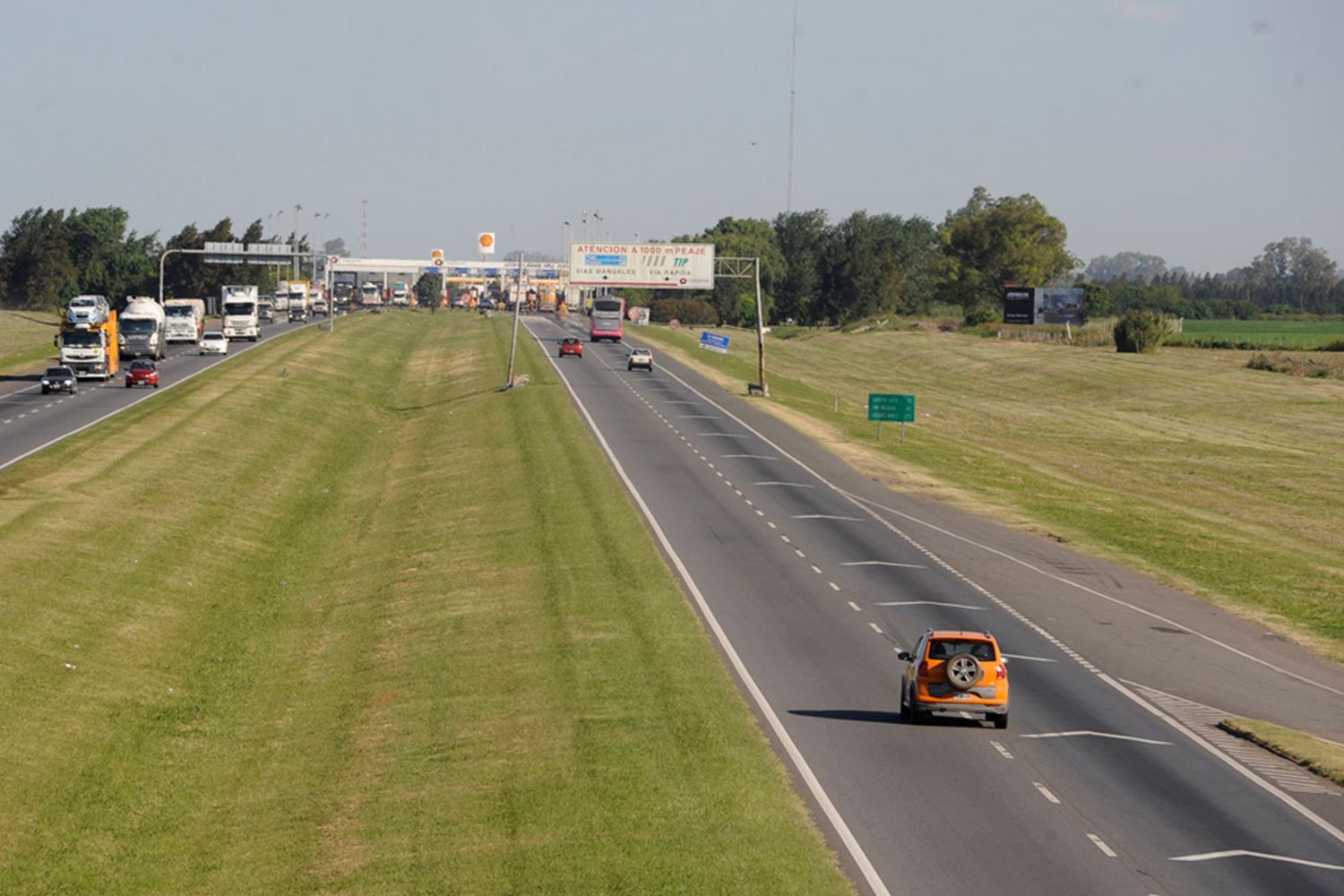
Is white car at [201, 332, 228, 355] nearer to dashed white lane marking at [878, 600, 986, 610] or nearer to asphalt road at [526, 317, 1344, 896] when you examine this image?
asphalt road at [526, 317, 1344, 896]

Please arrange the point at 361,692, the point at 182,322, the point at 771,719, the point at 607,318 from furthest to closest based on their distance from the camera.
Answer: the point at 607,318, the point at 182,322, the point at 361,692, the point at 771,719

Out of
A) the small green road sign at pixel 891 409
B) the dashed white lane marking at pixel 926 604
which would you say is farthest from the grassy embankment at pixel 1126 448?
the dashed white lane marking at pixel 926 604

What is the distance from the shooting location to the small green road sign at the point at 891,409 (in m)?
80.2

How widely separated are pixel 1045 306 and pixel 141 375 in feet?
365

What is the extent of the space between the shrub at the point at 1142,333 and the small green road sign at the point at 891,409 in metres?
77.3

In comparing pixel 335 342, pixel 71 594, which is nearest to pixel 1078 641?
pixel 71 594

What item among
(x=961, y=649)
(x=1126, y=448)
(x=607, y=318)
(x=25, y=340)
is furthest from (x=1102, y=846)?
(x=25, y=340)

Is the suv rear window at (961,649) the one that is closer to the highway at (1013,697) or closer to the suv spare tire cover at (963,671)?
the suv spare tire cover at (963,671)

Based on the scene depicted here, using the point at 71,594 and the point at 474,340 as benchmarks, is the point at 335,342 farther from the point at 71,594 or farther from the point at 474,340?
the point at 71,594

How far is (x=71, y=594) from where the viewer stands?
139 feet

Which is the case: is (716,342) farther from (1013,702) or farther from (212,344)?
(1013,702)

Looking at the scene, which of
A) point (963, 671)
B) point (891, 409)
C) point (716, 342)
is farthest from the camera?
point (716, 342)

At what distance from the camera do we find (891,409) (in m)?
80.9

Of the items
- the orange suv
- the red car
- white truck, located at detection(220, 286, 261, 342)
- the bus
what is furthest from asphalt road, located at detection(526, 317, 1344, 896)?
the bus
